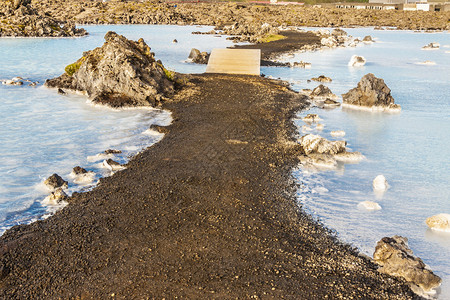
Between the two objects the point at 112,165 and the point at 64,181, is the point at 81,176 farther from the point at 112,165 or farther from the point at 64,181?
the point at 112,165

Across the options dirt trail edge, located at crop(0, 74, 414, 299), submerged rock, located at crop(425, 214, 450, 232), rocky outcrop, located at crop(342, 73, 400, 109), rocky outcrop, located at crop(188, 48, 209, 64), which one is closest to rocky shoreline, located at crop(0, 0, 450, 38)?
rocky outcrop, located at crop(188, 48, 209, 64)

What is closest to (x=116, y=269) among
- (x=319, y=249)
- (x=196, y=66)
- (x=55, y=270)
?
(x=55, y=270)

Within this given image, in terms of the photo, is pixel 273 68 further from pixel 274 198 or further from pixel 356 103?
pixel 274 198

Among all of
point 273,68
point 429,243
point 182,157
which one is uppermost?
point 273,68

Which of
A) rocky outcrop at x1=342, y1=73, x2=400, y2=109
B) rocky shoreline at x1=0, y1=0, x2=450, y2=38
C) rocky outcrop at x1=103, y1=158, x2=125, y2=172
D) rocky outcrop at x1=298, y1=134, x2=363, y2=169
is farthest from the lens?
rocky shoreline at x1=0, y1=0, x2=450, y2=38

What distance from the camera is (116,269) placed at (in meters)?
7.52

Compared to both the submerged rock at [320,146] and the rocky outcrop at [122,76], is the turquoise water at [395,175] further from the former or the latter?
the rocky outcrop at [122,76]

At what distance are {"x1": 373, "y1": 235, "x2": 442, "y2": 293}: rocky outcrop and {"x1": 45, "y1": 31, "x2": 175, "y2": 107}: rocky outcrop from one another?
1453 centimetres

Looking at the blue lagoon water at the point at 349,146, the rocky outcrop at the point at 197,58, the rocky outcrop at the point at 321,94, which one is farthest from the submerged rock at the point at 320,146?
the rocky outcrop at the point at 197,58

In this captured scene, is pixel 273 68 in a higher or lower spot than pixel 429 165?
higher

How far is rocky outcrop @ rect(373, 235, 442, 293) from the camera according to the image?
24.4 feet

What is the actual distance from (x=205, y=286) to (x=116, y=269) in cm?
178

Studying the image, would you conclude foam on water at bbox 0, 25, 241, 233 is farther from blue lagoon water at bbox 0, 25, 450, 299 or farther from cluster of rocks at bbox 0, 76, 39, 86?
cluster of rocks at bbox 0, 76, 39, 86

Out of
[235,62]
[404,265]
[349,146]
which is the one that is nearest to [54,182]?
[404,265]
